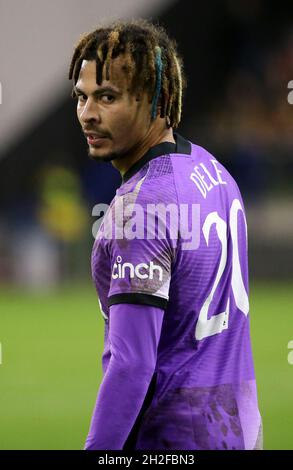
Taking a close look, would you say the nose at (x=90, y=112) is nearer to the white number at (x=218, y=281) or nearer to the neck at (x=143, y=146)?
the neck at (x=143, y=146)

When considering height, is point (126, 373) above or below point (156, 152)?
below

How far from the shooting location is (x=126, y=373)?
2.31 metres

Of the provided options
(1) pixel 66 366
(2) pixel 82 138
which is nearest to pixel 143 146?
(1) pixel 66 366

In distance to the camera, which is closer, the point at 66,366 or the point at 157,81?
the point at 157,81

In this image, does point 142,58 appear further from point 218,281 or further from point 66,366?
point 66,366

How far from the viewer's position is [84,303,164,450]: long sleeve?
7.59 ft

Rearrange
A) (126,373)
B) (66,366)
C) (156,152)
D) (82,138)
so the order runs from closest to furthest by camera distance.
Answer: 1. (126,373)
2. (156,152)
3. (66,366)
4. (82,138)

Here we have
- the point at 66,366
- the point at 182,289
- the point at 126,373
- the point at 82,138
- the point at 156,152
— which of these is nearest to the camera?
the point at 126,373

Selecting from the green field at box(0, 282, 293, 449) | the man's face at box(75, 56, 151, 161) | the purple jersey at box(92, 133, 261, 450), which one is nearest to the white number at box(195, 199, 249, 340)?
the purple jersey at box(92, 133, 261, 450)

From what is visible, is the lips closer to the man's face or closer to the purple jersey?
the man's face

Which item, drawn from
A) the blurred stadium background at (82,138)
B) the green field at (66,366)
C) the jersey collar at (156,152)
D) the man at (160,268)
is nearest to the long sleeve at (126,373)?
the man at (160,268)

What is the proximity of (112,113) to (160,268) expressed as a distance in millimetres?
460

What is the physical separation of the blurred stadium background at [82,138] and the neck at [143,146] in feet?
39.9
